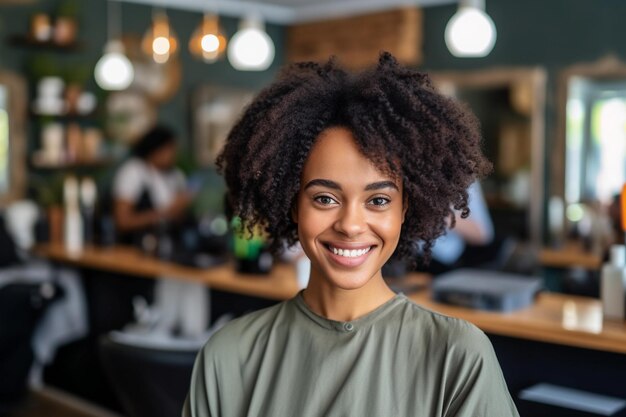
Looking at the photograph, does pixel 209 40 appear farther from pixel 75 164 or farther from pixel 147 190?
pixel 75 164

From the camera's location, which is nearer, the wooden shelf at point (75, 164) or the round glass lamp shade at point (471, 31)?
the round glass lamp shade at point (471, 31)

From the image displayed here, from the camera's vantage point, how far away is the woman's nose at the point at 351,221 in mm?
1253

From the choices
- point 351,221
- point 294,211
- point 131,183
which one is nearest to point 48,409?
point 131,183

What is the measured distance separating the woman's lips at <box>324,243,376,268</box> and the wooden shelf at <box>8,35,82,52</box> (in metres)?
4.93

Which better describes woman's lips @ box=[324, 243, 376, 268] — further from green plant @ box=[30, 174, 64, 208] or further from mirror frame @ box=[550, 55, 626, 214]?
mirror frame @ box=[550, 55, 626, 214]

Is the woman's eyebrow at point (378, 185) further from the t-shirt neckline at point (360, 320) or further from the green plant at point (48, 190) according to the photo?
the green plant at point (48, 190)

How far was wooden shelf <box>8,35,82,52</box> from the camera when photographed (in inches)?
219

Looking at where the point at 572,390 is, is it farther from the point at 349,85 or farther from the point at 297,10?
the point at 297,10

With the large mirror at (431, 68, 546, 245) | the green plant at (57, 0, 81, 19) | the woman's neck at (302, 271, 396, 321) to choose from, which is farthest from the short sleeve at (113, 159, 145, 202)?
the woman's neck at (302, 271, 396, 321)

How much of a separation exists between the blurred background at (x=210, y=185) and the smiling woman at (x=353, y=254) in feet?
3.20

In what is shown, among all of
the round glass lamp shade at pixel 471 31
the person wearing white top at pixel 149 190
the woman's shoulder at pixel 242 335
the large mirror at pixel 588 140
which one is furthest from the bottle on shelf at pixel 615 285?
the large mirror at pixel 588 140

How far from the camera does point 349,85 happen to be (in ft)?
4.48

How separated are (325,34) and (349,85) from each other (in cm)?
595

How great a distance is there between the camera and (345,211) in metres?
1.27
